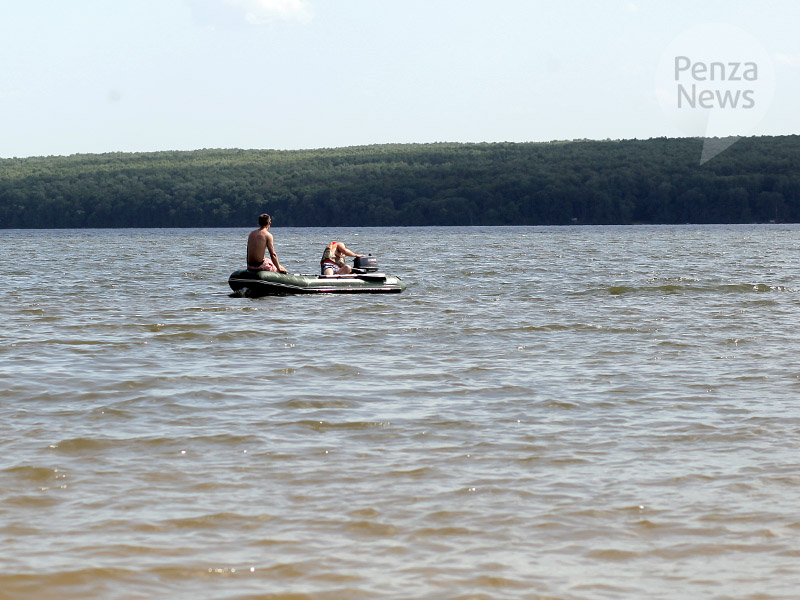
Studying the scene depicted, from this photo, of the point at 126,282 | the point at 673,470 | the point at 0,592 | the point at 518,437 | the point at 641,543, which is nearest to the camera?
the point at 0,592

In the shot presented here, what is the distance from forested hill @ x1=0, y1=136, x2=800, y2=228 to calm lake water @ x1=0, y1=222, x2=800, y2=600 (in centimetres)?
12200

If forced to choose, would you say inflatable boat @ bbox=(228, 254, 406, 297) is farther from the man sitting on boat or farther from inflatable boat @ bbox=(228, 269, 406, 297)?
the man sitting on boat

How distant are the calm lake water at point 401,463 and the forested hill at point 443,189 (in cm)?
12200

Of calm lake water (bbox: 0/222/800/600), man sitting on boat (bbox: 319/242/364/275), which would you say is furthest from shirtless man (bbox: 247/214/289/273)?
calm lake water (bbox: 0/222/800/600)

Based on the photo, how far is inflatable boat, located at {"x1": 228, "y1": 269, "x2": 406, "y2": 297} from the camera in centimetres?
1970

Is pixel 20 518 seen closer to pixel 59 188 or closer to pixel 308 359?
pixel 308 359

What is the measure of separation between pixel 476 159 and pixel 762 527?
15747cm

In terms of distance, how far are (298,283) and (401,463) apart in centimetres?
1310

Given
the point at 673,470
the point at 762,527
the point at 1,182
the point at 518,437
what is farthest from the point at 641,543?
the point at 1,182

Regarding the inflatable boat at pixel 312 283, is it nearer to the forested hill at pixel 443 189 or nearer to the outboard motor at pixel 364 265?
the outboard motor at pixel 364 265

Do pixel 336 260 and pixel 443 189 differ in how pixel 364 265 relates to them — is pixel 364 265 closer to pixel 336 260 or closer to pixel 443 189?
pixel 336 260

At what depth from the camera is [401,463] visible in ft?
22.5

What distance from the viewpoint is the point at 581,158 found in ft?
502

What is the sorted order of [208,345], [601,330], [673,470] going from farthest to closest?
[601,330]
[208,345]
[673,470]
